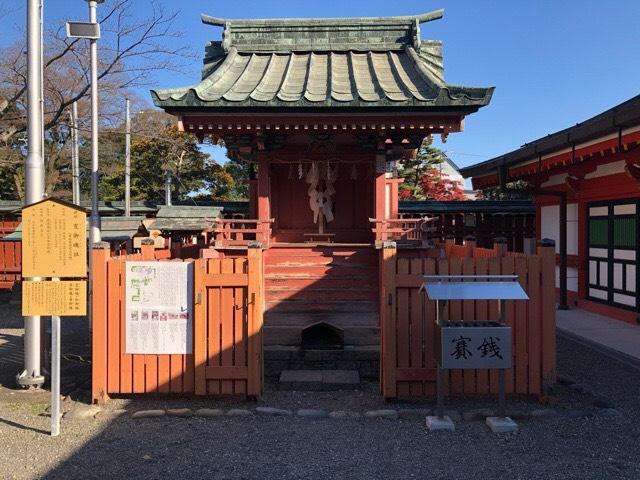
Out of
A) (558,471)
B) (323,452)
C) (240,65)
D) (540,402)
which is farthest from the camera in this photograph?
→ (240,65)

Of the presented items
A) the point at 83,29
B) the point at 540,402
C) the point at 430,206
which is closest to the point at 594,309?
the point at 430,206

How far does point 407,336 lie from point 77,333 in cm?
744

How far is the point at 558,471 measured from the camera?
3.91 metres

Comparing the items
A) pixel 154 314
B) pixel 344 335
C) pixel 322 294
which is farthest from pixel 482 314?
pixel 154 314

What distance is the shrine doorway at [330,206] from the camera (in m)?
11.4

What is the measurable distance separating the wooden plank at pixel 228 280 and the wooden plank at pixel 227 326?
0.06m

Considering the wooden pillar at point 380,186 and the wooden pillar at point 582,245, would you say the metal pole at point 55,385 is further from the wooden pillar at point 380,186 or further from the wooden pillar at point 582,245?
the wooden pillar at point 582,245

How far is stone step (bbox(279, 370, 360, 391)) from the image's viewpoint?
6102mm

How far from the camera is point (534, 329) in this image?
546cm

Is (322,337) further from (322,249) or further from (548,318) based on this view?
(548,318)

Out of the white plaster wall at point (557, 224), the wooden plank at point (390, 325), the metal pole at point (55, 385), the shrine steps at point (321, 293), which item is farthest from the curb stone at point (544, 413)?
the white plaster wall at point (557, 224)

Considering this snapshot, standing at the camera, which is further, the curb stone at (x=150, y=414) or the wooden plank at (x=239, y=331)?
the wooden plank at (x=239, y=331)

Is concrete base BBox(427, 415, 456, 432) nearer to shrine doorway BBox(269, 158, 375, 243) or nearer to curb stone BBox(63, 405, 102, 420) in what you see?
curb stone BBox(63, 405, 102, 420)

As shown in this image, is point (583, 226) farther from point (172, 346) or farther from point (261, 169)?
point (172, 346)
